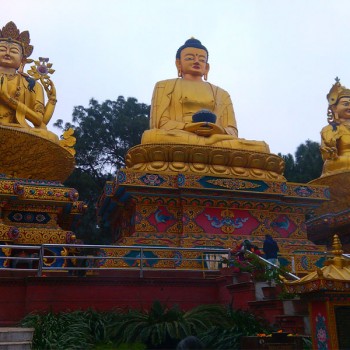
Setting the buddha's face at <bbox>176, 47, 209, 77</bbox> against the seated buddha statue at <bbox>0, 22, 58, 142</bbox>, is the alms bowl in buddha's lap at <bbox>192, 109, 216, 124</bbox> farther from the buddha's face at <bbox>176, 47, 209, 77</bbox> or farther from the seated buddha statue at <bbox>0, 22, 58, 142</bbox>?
the seated buddha statue at <bbox>0, 22, 58, 142</bbox>

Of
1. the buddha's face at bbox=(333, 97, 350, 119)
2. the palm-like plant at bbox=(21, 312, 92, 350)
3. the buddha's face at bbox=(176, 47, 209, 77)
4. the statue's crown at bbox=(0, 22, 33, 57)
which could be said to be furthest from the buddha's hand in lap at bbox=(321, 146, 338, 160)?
the palm-like plant at bbox=(21, 312, 92, 350)

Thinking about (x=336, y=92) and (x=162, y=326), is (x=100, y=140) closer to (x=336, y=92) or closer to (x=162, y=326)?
(x=336, y=92)

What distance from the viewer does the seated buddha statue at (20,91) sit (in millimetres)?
12562

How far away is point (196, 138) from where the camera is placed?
42.5 feet

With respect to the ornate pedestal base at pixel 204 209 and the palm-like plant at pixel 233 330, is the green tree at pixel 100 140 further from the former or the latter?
the palm-like plant at pixel 233 330

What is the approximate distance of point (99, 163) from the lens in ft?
79.4

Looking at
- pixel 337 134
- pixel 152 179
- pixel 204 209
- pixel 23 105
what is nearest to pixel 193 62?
pixel 337 134

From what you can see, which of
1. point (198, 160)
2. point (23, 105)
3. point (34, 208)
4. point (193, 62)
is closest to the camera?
point (34, 208)

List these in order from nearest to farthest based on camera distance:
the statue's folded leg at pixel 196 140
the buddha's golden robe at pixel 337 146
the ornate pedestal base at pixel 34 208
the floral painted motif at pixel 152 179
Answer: the ornate pedestal base at pixel 34 208
the floral painted motif at pixel 152 179
the statue's folded leg at pixel 196 140
the buddha's golden robe at pixel 337 146

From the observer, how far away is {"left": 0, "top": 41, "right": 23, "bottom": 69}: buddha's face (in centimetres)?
1355

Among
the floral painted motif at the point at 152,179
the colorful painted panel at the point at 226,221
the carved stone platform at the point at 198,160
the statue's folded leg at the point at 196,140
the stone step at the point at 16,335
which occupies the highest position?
the statue's folded leg at the point at 196,140

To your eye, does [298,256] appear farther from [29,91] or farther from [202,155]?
[29,91]

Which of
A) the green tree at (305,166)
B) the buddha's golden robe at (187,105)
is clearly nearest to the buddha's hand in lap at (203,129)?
the buddha's golden robe at (187,105)

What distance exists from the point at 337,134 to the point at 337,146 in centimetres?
41
